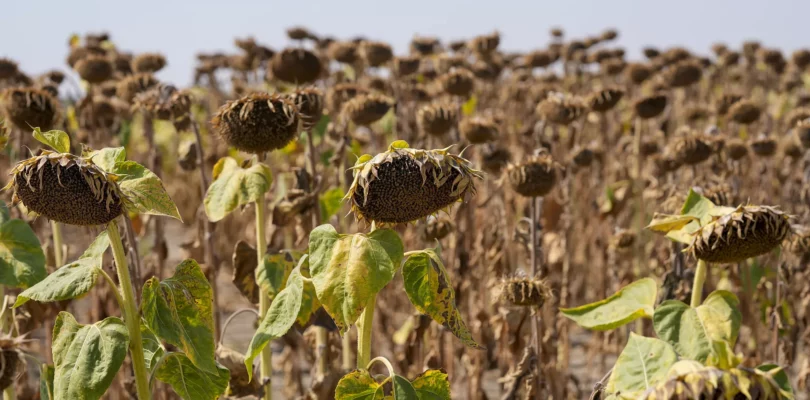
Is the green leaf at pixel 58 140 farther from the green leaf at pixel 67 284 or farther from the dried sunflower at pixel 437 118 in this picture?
the dried sunflower at pixel 437 118

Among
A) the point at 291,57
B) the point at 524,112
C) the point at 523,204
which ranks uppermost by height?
the point at 291,57

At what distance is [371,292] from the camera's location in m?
1.60

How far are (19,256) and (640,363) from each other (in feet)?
4.96

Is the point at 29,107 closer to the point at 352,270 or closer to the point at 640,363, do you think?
the point at 352,270

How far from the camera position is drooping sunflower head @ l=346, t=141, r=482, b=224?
1.58 meters

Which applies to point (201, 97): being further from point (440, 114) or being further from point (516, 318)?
point (516, 318)

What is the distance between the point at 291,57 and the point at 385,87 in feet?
6.36

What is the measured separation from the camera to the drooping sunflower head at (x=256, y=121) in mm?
2273

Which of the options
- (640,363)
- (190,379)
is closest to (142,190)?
(190,379)

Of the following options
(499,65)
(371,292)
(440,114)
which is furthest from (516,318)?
(499,65)

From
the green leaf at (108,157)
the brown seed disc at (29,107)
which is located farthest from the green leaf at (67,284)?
the brown seed disc at (29,107)

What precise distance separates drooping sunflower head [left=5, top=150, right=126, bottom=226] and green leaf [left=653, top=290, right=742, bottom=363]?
3.73 feet

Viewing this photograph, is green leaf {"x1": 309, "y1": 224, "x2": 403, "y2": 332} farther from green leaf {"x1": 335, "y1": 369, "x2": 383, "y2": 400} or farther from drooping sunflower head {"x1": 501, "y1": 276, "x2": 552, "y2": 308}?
drooping sunflower head {"x1": 501, "y1": 276, "x2": 552, "y2": 308}

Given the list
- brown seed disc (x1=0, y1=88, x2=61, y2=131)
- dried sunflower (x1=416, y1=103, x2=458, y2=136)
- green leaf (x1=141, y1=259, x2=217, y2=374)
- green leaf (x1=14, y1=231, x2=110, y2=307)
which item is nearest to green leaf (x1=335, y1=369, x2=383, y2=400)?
green leaf (x1=141, y1=259, x2=217, y2=374)
